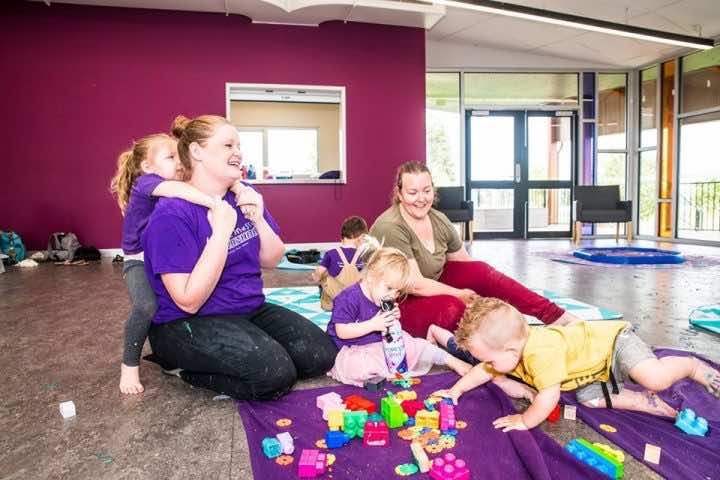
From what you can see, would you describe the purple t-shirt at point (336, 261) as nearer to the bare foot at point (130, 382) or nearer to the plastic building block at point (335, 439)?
the bare foot at point (130, 382)

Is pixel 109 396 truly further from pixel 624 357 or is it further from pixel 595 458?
pixel 624 357

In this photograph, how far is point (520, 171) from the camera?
398 inches

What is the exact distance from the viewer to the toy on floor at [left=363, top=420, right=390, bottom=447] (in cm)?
155

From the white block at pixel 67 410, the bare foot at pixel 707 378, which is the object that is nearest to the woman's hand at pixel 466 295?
the bare foot at pixel 707 378

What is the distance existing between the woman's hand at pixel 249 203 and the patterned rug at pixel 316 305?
3.45ft

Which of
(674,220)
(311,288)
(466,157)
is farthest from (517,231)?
(311,288)

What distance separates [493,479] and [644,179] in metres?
10.7

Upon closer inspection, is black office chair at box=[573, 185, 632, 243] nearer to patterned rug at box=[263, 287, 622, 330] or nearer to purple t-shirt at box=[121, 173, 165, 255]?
patterned rug at box=[263, 287, 622, 330]

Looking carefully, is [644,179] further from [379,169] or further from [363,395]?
[363,395]

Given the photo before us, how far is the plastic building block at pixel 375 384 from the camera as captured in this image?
2.00 m

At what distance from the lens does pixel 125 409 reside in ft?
6.19

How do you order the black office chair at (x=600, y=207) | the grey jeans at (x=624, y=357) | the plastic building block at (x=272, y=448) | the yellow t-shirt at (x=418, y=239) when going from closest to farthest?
the plastic building block at (x=272, y=448) < the grey jeans at (x=624, y=357) < the yellow t-shirt at (x=418, y=239) < the black office chair at (x=600, y=207)

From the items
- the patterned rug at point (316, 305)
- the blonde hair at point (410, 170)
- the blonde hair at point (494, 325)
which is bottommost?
the patterned rug at point (316, 305)

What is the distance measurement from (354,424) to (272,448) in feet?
0.87
